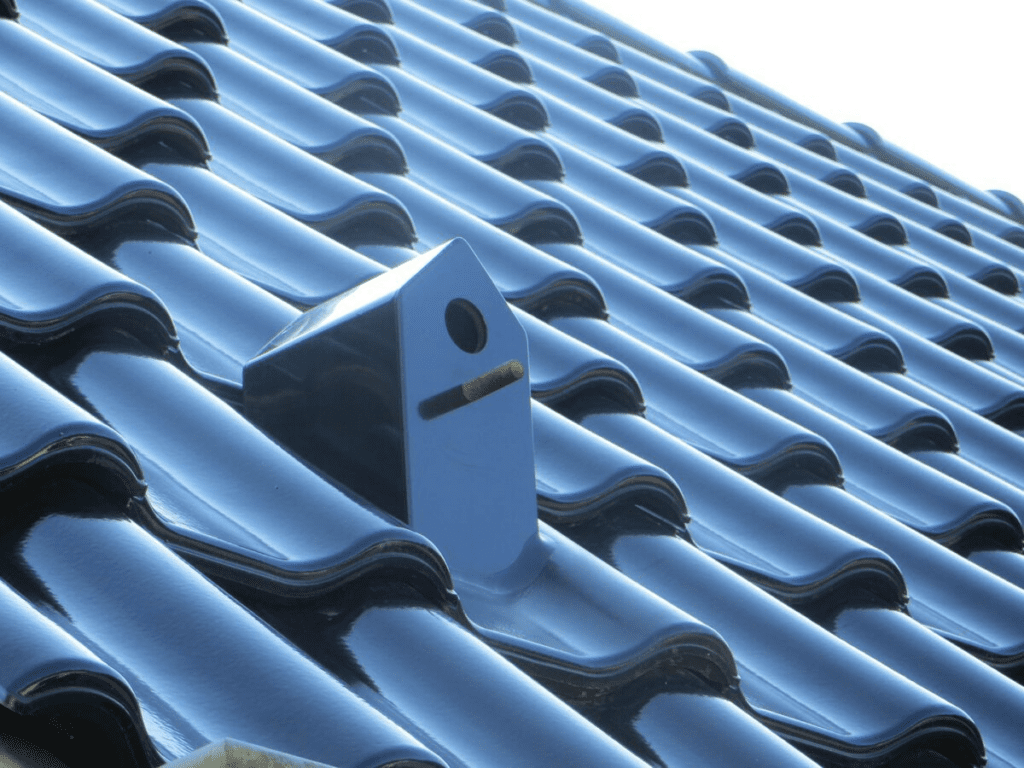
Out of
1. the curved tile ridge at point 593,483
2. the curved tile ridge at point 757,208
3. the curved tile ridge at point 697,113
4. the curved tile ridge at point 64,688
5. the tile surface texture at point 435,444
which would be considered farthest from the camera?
the curved tile ridge at point 697,113

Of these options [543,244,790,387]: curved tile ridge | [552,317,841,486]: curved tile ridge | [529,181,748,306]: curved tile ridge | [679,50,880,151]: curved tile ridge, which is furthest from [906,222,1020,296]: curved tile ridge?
[552,317,841,486]: curved tile ridge

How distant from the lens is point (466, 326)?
1.87 m

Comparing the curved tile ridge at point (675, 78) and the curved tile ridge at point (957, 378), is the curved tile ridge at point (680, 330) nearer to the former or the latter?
the curved tile ridge at point (957, 378)

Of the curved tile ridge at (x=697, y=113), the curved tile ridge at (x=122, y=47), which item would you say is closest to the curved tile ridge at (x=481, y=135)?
the curved tile ridge at (x=122, y=47)

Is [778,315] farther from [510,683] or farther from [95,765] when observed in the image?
[95,765]

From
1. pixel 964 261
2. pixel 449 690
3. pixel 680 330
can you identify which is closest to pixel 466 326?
pixel 449 690

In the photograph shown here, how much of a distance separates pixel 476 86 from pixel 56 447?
2.74 metres

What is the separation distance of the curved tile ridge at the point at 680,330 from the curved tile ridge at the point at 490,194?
53mm

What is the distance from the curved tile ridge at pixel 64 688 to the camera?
3.58ft

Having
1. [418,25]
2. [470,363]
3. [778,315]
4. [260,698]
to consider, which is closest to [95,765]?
[260,698]

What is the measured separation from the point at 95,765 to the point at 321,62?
254 centimetres

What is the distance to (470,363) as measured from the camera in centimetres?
184

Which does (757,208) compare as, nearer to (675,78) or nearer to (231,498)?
(675,78)

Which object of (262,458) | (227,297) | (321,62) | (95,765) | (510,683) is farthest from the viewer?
(321,62)
